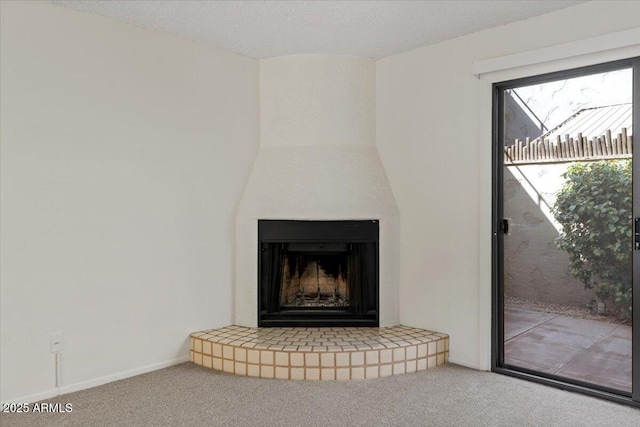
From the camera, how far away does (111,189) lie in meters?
3.10

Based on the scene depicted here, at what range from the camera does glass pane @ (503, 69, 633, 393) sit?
2783 millimetres

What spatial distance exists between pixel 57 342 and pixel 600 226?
3.12 m

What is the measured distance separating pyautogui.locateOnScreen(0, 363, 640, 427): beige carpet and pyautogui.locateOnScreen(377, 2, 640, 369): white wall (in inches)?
18.7

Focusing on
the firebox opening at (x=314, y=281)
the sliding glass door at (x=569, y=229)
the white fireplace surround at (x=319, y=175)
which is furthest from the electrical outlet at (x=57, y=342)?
the sliding glass door at (x=569, y=229)

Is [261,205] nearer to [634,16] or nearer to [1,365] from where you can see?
[1,365]

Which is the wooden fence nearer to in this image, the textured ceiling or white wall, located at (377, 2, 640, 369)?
white wall, located at (377, 2, 640, 369)

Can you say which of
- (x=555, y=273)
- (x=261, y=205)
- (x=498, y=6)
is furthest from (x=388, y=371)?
(x=498, y=6)

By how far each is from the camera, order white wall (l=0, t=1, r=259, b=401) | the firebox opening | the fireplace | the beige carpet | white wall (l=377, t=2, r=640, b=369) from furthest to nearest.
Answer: the firebox opening → the fireplace → white wall (l=377, t=2, r=640, b=369) → white wall (l=0, t=1, r=259, b=401) → the beige carpet

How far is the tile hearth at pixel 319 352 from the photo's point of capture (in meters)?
3.09

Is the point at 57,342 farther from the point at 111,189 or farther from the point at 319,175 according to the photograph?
the point at 319,175

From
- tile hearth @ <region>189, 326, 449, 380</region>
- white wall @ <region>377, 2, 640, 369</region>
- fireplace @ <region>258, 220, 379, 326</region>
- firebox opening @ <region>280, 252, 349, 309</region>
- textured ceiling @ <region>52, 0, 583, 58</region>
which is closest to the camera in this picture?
textured ceiling @ <region>52, 0, 583, 58</region>

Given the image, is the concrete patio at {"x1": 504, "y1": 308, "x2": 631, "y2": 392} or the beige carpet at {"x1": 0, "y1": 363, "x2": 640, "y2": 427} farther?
the concrete patio at {"x1": 504, "y1": 308, "x2": 631, "y2": 392}

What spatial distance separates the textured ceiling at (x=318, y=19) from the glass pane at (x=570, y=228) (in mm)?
565

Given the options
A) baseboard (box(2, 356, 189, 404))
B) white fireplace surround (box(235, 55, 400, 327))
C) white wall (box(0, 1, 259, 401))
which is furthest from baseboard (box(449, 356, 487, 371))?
baseboard (box(2, 356, 189, 404))
